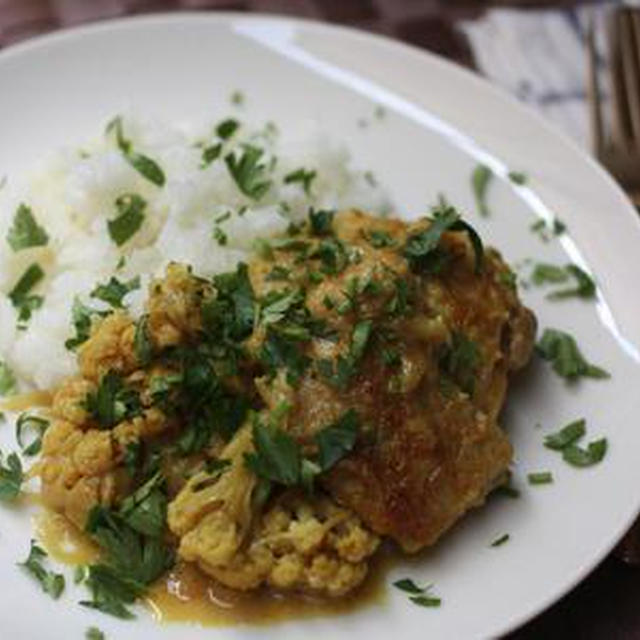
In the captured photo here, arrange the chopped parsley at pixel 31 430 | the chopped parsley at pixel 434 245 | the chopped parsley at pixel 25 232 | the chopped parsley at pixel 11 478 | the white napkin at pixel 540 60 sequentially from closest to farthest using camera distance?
the chopped parsley at pixel 11 478 < the chopped parsley at pixel 31 430 < the chopped parsley at pixel 434 245 < the chopped parsley at pixel 25 232 < the white napkin at pixel 540 60

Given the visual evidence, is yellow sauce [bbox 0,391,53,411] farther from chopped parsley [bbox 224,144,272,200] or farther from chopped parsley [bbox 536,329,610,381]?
chopped parsley [bbox 536,329,610,381]

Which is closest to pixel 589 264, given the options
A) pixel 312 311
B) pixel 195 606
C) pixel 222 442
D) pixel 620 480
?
pixel 620 480

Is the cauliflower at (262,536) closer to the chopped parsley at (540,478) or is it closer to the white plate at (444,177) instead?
the white plate at (444,177)

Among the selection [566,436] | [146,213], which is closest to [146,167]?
[146,213]

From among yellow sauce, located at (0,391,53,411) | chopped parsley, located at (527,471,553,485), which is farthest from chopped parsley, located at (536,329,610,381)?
yellow sauce, located at (0,391,53,411)

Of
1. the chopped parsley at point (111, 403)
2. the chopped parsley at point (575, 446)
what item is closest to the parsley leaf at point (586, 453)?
the chopped parsley at point (575, 446)

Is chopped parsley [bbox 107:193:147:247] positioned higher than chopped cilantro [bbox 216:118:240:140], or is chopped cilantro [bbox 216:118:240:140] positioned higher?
chopped parsley [bbox 107:193:147:247]
